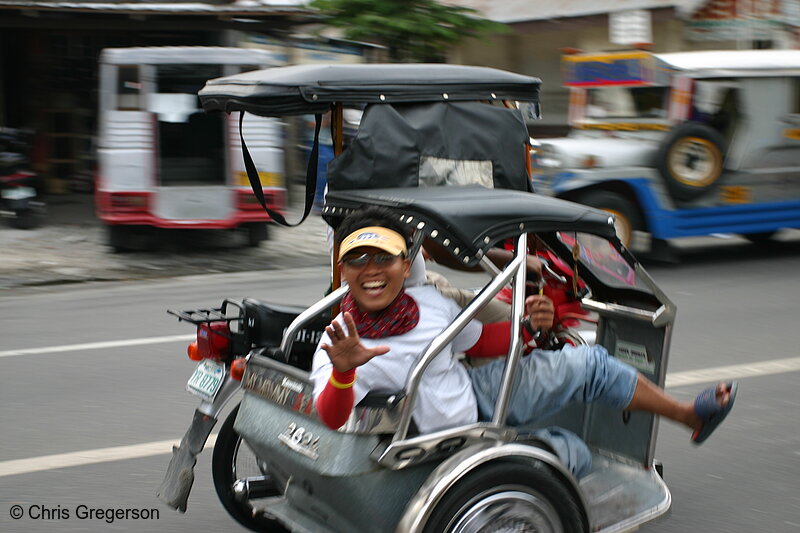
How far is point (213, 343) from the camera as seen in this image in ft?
12.6

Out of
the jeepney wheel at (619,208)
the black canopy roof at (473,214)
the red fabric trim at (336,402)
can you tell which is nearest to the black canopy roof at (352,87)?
the black canopy roof at (473,214)

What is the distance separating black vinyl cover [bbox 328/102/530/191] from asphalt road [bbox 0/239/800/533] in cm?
152

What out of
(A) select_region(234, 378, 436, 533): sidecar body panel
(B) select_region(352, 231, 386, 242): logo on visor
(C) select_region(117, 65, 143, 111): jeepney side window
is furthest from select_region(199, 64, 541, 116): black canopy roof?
(C) select_region(117, 65, 143, 111): jeepney side window

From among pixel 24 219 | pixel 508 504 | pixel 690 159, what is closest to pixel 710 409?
pixel 508 504

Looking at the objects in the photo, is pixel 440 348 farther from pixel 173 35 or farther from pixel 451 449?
pixel 173 35

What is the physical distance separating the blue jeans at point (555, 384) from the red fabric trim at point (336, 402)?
1.88 feet

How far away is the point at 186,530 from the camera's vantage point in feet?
13.2

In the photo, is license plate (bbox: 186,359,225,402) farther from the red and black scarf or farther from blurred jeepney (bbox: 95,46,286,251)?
blurred jeepney (bbox: 95,46,286,251)

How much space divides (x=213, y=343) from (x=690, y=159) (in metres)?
7.20

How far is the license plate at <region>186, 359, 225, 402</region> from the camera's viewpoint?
3.71 m

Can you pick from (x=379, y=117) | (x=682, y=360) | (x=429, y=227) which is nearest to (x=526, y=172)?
(x=379, y=117)

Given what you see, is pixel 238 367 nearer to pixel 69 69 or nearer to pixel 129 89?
pixel 129 89

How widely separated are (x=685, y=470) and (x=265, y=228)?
24.1 ft

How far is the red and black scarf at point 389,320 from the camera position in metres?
3.11
